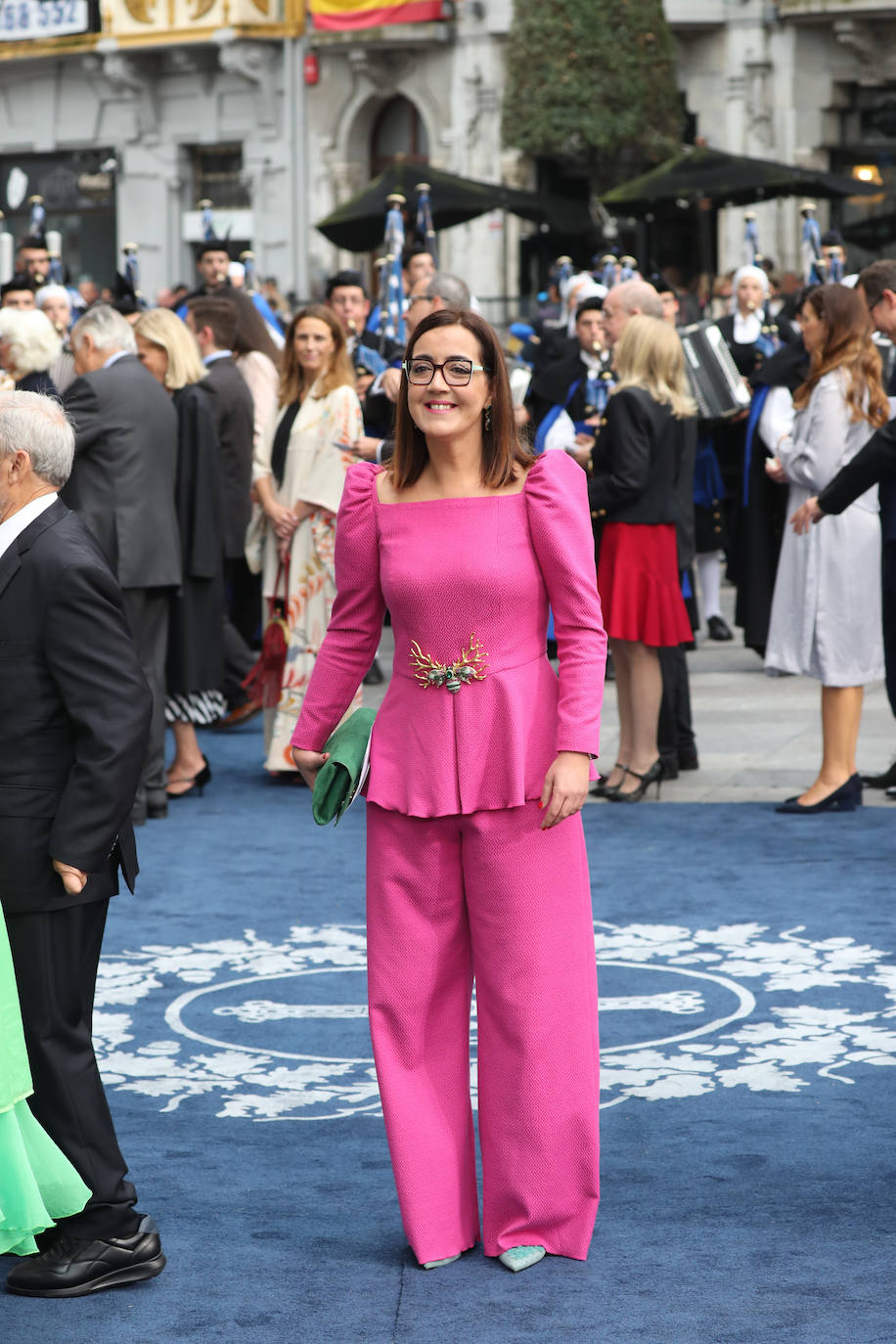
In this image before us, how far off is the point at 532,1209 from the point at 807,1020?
6.01 ft

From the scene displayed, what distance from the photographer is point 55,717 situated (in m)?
4.07

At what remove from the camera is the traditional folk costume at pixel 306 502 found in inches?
350

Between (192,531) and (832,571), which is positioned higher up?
(192,531)

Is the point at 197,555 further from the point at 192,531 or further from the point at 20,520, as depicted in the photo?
the point at 20,520

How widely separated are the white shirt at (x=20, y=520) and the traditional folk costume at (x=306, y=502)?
15.3ft

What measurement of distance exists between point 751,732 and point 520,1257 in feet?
21.1

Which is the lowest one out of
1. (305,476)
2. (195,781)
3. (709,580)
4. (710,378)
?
(195,781)

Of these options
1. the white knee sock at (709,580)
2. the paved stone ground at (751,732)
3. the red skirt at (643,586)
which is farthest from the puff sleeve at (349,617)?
the white knee sock at (709,580)

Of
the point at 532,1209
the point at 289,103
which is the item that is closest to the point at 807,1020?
the point at 532,1209

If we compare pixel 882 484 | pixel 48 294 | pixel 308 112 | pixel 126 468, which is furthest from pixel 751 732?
pixel 308 112

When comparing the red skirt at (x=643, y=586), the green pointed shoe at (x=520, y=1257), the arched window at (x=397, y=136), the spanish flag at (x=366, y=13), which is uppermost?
the spanish flag at (x=366, y=13)

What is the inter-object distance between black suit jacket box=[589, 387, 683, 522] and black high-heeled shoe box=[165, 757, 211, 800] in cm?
215

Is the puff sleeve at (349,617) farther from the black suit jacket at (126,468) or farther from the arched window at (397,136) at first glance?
the arched window at (397,136)

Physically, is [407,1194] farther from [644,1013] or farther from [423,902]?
[644,1013]
